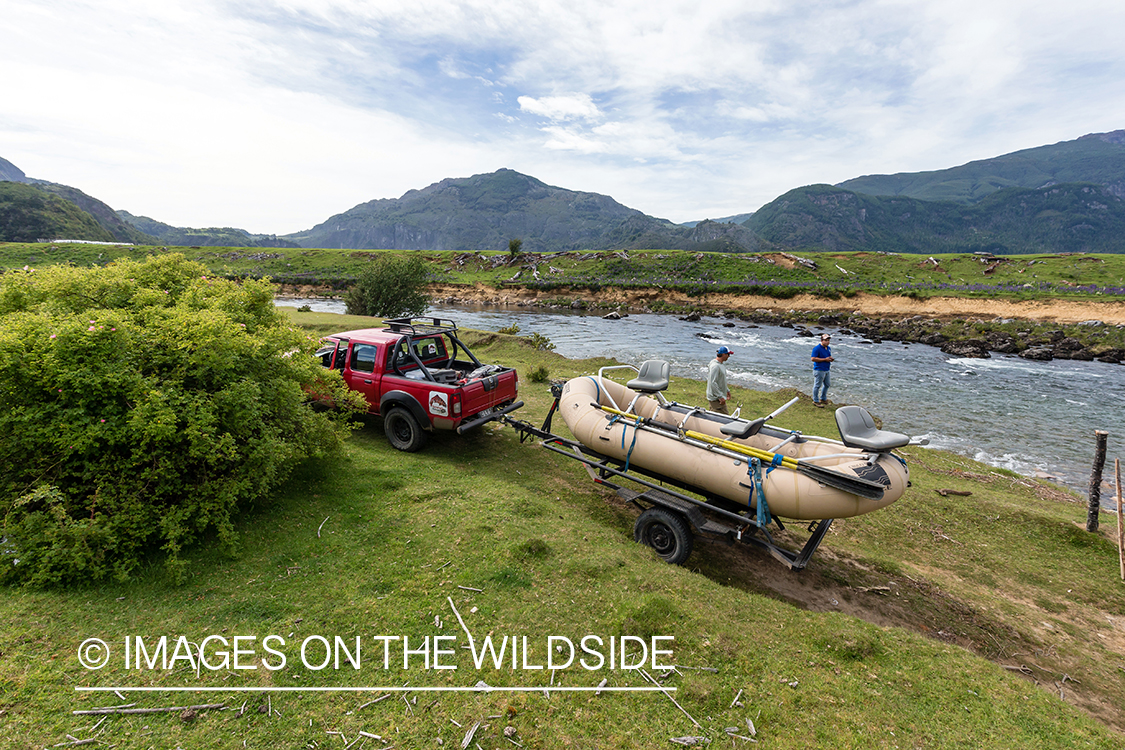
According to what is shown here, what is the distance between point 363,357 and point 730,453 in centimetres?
784

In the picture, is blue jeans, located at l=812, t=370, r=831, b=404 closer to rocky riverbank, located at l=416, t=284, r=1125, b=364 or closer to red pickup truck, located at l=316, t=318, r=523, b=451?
red pickup truck, located at l=316, t=318, r=523, b=451

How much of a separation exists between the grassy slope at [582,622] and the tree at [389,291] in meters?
24.4

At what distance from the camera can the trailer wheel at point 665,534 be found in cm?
652

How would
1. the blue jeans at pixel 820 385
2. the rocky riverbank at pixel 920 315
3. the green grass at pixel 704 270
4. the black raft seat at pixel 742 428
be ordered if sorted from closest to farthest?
the black raft seat at pixel 742 428, the blue jeans at pixel 820 385, the rocky riverbank at pixel 920 315, the green grass at pixel 704 270

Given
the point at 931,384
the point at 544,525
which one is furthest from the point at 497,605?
the point at 931,384

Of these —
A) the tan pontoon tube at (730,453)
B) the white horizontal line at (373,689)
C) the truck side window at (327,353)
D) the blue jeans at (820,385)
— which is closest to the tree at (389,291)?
the truck side window at (327,353)

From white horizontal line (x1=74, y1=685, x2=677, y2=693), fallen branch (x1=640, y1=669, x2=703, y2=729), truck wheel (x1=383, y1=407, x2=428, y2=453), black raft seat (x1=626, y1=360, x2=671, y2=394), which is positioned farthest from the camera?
truck wheel (x1=383, y1=407, x2=428, y2=453)

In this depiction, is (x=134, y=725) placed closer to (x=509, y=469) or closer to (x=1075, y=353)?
(x=509, y=469)

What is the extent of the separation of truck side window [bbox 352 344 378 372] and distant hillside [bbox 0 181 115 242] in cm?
15736

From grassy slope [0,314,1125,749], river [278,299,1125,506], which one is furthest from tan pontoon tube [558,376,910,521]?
river [278,299,1125,506]

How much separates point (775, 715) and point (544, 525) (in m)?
3.72

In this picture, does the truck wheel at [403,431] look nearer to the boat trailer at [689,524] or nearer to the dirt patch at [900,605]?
the boat trailer at [689,524]

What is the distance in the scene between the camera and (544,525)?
6867 mm

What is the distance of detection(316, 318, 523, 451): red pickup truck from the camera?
8953mm
